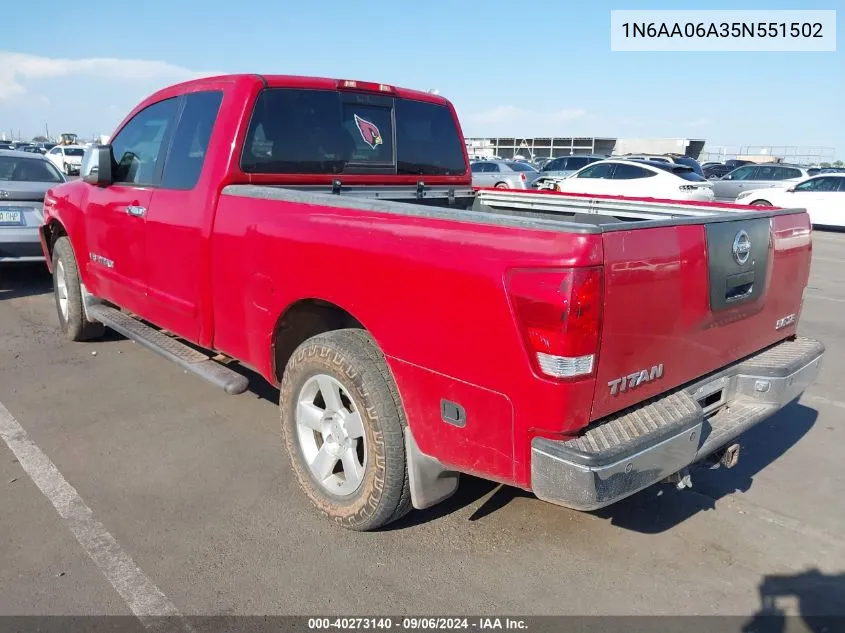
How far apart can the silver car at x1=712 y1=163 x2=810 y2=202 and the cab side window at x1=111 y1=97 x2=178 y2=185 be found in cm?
1976

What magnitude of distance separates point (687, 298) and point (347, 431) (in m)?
1.55

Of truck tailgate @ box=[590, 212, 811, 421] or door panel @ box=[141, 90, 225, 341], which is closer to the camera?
truck tailgate @ box=[590, 212, 811, 421]

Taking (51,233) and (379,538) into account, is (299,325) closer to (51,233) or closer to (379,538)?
(379,538)

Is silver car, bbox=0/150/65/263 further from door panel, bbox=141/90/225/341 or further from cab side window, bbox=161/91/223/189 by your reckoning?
cab side window, bbox=161/91/223/189

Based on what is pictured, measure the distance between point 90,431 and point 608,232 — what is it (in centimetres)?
353

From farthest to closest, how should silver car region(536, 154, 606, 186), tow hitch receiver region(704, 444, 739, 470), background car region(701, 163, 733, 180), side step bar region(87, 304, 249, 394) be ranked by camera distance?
background car region(701, 163, 733, 180), silver car region(536, 154, 606, 186), side step bar region(87, 304, 249, 394), tow hitch receiver region(704, 444, 739, 470)

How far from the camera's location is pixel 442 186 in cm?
493

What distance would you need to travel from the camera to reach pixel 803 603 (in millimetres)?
2770

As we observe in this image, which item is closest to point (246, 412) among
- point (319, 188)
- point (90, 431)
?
point (90, 431)

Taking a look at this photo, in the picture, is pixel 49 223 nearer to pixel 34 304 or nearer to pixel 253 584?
pixel 34 304

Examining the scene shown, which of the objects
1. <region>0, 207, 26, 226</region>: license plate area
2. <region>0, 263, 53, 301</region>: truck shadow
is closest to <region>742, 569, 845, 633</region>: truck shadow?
<region>0, 207, 26, 226</region>: license plate area

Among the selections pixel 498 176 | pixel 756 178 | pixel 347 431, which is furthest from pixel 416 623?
pixel 756 178

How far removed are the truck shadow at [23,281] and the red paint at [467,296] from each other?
5.80 m

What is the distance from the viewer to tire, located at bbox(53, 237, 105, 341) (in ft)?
18.5
